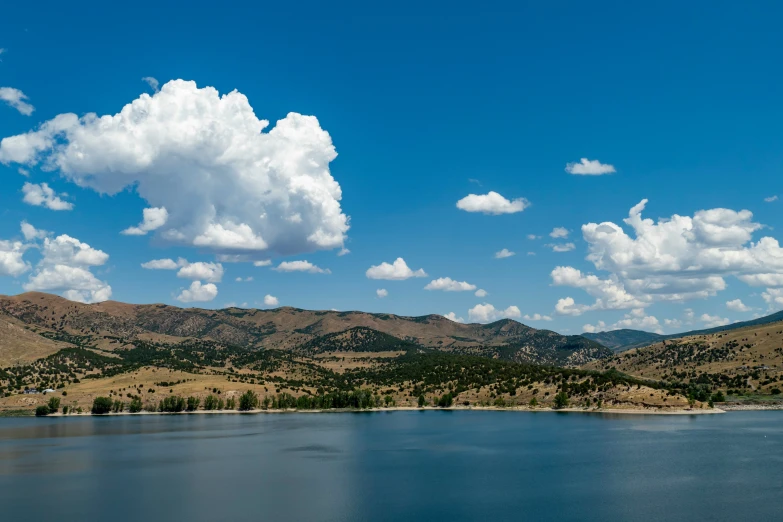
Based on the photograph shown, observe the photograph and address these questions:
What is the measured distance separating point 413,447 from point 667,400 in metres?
100

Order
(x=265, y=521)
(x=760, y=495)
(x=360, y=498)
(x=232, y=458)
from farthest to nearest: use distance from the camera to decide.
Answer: (x=232, y=458) < (x=360, y=498) < (x=760, y=495) < (x=265, y=521)

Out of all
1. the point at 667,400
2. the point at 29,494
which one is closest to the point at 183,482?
the point at 29,494

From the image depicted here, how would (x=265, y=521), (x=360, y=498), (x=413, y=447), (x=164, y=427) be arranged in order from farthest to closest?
(x=164, y=427) < (x=413, y=447) < (x=360, y=498) < (x=265, y=521)

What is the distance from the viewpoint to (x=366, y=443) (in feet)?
467

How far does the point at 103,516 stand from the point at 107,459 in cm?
5229

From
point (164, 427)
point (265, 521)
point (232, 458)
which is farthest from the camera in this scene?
point (164, 427)

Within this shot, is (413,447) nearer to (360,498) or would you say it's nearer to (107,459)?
(360,498)

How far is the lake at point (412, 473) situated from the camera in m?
76.9

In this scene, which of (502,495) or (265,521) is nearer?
(265,521)

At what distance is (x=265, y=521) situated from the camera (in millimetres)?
73125

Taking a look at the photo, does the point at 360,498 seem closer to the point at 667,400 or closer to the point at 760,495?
the point at 760,495

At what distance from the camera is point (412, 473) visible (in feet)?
338

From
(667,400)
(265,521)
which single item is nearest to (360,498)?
(265,521)

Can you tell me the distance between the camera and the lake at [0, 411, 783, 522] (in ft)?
252
